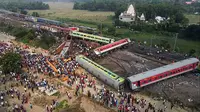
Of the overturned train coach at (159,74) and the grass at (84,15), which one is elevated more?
the grass at (84,15)

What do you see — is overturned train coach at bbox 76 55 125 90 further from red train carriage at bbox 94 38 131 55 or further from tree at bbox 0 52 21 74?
tree at bbox 0 52 21 74

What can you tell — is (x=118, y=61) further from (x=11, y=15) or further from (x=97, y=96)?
(x=11, y=15)

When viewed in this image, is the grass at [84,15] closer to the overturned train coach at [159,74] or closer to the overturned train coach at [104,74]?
the overturned train coach at [104,74]

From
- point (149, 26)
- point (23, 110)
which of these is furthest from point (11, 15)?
point (23, 110)

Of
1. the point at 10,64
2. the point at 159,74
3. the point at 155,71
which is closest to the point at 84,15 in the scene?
the point at 10,64

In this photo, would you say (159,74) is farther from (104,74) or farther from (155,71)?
(104,74)

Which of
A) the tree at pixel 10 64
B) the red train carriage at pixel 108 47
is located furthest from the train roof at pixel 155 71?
the tree at pixel 10 64

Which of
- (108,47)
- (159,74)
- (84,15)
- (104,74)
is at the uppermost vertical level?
(84,15)
